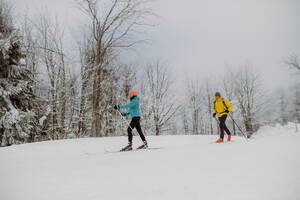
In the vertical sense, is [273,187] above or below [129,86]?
below

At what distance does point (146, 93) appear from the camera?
21938 millimetres

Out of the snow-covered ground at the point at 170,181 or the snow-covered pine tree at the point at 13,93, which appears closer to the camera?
the snow-covered ground at the point at 170,181

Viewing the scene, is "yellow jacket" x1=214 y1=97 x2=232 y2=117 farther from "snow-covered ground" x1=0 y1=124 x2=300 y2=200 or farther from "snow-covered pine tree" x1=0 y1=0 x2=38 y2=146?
"snow-covered pine tree" x1=0 y1=0 x2=38 y2=146

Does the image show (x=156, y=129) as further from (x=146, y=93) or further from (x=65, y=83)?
(x=65, y=83)

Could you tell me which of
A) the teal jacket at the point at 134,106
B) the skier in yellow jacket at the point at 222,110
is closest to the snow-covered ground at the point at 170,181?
the teal jacket at the point at 134,106

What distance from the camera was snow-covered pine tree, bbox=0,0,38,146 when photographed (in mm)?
9125

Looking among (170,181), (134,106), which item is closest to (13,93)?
(134,106)

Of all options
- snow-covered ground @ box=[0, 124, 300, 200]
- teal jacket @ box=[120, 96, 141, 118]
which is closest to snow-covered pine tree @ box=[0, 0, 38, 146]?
teal jacket @ box=[120, 96, 141, 118]

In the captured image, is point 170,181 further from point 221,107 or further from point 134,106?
point 221,107

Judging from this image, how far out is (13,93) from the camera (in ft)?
31.0

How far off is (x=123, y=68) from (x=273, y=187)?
20.3m

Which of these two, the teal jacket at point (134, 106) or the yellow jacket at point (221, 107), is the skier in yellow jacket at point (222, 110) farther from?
the teal jacket at point (134, 106)

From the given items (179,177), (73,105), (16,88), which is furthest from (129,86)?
(179,177)

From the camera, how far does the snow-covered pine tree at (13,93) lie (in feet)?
29.9
